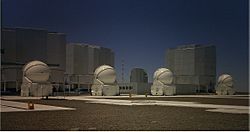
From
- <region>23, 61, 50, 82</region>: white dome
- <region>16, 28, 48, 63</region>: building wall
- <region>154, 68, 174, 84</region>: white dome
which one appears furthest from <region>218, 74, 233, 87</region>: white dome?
<region>16, 28, 48, 63</region>: building wall

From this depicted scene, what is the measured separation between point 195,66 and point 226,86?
1226 inches

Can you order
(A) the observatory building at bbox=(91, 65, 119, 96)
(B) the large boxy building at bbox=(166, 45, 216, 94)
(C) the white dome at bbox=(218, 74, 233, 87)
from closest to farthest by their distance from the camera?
(A) the observatory building at bbox=(91, 65, 119, 96) < (C) the white dome at bbox=(218, 74, 233, 87) < (B) the large boxy building at bbox=(166, 45, 216, 94)

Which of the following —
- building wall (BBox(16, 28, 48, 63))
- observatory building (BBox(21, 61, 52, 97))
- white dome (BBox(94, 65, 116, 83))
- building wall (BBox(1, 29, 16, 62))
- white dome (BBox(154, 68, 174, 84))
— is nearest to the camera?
observatory building (BBox(21, 61, 52, 97))

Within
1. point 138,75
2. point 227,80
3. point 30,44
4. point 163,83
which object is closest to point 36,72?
point 163,83

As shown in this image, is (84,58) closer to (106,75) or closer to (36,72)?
(106,75)

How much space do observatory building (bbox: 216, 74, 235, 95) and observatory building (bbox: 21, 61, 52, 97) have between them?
36.9 meters

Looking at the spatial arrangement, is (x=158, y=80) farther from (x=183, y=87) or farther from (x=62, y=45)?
(x=62, y=45)

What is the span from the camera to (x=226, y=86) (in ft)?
239

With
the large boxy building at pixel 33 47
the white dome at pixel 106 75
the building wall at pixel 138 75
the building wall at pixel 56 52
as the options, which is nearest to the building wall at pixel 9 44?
the large boxy building at pixel 33 47

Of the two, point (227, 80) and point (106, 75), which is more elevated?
point (106, 75)

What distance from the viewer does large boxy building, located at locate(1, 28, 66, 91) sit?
85.3m

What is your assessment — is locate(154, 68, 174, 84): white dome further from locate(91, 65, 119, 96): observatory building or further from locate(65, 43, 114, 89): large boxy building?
locate(65, 43, 114, 89): large boxy building

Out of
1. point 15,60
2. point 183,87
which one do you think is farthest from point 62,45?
point 183,87

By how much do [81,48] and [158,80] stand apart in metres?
36.9
